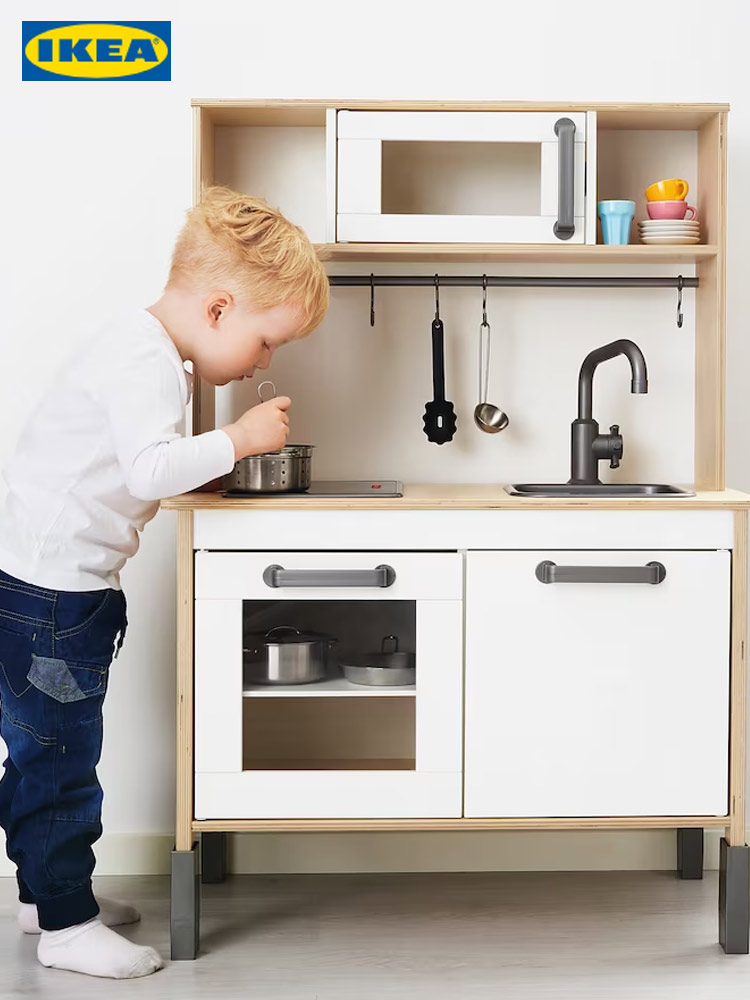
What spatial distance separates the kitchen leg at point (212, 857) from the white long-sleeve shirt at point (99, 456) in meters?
0.67

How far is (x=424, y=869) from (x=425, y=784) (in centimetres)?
51

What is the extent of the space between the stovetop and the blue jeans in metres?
0.32

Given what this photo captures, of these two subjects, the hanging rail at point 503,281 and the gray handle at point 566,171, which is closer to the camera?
the gray handle at point 566,171

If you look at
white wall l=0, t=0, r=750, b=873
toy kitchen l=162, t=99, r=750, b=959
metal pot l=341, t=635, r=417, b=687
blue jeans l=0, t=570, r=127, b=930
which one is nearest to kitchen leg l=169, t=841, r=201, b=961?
toy kitchen l=162, t=99, r=750, b=959

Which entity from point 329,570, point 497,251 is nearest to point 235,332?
point 329,570

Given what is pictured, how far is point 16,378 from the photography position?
2154mm

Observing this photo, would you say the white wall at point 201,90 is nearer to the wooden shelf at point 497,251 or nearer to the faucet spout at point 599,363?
the wooden shelf at point 497,251

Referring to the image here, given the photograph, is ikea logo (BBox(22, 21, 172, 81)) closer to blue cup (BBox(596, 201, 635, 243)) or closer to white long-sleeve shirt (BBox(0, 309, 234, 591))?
white long-sleeve shirt (BBox(0, 309, 234, 591))

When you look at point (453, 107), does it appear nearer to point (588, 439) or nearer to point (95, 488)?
point (588, 439)

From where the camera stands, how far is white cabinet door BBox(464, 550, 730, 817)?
1.75 metres

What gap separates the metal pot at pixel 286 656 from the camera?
1761mm

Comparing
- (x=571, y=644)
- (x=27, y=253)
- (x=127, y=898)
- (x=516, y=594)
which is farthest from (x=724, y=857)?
(x=27, y=253)

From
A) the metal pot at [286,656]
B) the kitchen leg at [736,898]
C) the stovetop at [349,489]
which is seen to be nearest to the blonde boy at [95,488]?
the stovetop at [349,489]

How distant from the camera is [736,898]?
5.88ft
